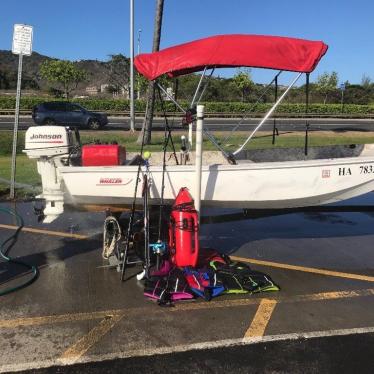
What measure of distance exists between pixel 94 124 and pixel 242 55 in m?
20.8

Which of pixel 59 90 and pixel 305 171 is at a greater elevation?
pixel 59 90

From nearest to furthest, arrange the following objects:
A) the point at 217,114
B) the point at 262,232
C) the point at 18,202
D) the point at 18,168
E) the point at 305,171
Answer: the point at 305,171 < the point at 262,232 < the point at 18,202 < the point at 18,168 < the point at 217,114

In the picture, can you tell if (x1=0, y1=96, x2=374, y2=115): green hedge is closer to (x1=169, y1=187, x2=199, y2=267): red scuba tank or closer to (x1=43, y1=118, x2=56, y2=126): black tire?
(x1=43, y1=118, x2=56, y2=126): black tire

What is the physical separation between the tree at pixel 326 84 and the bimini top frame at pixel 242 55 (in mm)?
57723

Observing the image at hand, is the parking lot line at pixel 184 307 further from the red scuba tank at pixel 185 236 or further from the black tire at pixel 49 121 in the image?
the black tire at pixel 49 121

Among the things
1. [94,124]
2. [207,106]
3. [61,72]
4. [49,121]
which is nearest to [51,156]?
[94,124]

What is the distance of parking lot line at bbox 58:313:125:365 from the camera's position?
3.59m

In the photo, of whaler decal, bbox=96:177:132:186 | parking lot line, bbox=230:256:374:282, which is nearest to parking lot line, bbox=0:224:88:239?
whaler decal, bbox=96:177:132:186

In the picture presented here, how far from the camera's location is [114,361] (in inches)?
140

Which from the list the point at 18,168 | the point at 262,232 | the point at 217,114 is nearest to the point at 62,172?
the point at 262,232

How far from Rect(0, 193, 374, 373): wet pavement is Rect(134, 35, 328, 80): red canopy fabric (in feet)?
7.90

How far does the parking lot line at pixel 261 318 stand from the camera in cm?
402

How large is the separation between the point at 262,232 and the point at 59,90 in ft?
207

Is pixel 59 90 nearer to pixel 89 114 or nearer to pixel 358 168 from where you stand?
pixel 89 114
